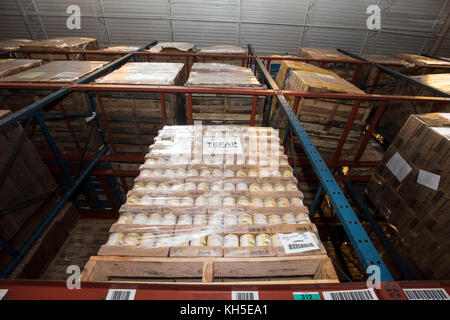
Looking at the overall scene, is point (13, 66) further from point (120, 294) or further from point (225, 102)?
point (120, 294)

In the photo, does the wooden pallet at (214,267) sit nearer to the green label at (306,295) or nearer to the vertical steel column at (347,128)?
the green label at (306,295)

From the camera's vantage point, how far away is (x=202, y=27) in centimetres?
1302

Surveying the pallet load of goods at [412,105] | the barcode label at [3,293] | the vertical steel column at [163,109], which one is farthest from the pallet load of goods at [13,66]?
the pallet load of goods at [412,105]

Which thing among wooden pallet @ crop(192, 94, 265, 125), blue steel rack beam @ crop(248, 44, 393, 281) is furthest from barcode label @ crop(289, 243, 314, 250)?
wooden pallet @ crop(192, 94, 265, 125)

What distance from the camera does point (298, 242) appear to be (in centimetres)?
215

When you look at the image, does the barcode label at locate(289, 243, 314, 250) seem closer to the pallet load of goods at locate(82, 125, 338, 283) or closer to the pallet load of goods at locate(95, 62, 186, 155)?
the pallet load of goods at locate(82, 125, 338, 283)

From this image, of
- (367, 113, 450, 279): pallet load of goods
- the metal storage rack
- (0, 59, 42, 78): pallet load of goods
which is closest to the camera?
the metal storage rack

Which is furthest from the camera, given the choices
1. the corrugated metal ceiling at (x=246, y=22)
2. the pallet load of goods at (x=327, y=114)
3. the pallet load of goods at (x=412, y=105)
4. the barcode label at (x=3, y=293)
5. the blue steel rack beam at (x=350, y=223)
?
the corrugated metal ceiling at (x=246, y=22)

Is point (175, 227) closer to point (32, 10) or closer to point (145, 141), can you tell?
point (145, 141)

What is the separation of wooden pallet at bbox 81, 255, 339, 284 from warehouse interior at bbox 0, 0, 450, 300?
0.01 meters

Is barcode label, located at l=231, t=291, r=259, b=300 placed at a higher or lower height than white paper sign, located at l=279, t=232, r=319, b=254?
lower

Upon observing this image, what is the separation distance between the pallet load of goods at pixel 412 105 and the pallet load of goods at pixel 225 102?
14.3 ft

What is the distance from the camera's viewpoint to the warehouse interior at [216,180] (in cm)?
198

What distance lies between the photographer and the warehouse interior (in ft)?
6.49
